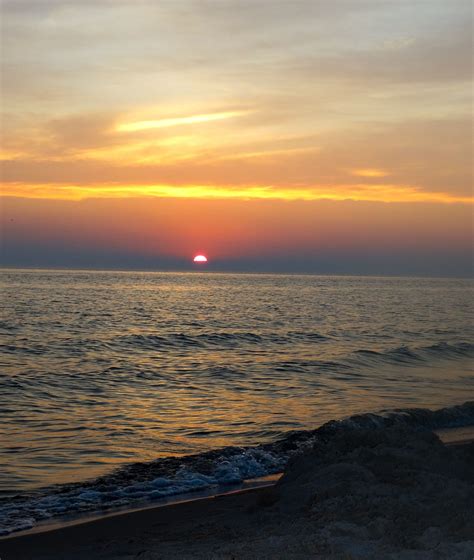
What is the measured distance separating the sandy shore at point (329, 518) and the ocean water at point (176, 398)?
124cm

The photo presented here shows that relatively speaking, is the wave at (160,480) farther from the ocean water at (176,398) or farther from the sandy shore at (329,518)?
the sandy shore at (329,518)

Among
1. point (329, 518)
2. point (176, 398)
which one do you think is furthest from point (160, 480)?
point (176, 398)

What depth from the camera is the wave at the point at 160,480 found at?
386 inches

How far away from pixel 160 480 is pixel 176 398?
7826mm

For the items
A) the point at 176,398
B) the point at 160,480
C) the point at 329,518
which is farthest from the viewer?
the point at 176,398

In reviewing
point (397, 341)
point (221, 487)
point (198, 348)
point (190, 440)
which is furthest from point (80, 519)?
point (397, 341)

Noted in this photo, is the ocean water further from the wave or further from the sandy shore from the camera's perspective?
the sandy shore

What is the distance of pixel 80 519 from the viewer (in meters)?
9.50

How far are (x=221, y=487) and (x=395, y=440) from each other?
328 centimetres

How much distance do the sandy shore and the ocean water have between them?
1240 mm

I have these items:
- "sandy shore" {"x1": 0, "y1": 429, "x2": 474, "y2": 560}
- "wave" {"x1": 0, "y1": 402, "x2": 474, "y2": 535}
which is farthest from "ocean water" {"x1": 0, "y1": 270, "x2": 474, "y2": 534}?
"sandy shore" {"x1": 0, "y1": 429, "x2": 474, "y2": 560}

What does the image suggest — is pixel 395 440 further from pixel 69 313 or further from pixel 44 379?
pixel 69 313

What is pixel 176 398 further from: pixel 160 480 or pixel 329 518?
pixel 329 518

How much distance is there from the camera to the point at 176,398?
19.2 m
